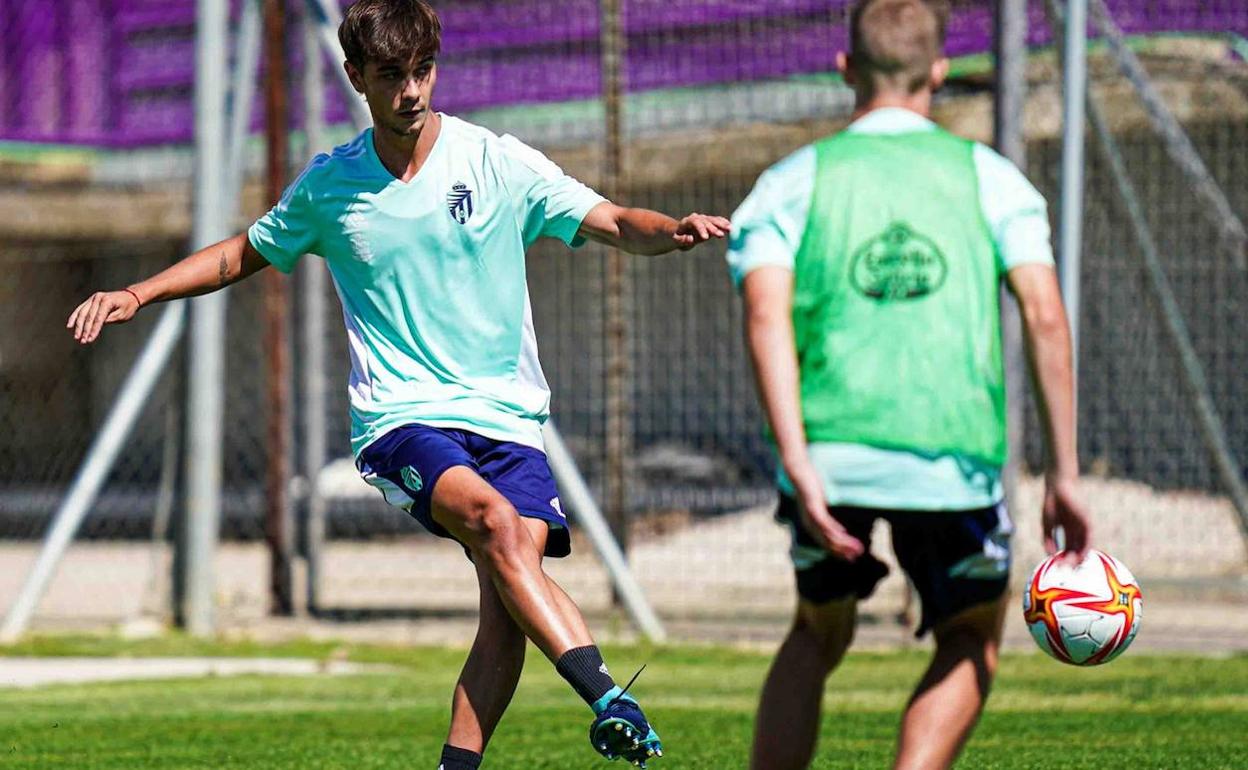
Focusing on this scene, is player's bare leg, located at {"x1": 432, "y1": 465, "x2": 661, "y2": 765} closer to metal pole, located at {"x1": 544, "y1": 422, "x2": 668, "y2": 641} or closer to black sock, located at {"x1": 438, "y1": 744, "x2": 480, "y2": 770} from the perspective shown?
black sock, located at {"x1": 438, "y1": 744, "x2": 480, "y2": 770}

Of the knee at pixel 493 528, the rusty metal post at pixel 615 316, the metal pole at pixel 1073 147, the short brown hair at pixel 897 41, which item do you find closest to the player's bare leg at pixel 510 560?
the knee at pixel 493 528

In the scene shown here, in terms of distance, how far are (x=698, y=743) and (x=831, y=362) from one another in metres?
3.45

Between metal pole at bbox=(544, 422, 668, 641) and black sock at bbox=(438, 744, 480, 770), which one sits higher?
black sock at bbox=(438, 744, 480, 770)

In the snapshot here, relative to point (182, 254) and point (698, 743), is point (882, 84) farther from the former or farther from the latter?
point (182, 254)

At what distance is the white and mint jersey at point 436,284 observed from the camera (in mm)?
5543

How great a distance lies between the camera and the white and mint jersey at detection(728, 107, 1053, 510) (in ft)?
14.0

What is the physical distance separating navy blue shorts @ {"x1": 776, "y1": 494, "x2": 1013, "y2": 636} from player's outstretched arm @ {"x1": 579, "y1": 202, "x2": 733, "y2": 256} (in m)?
1.10

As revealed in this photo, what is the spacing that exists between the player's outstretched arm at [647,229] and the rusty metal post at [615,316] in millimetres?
6496

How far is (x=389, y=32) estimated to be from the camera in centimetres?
539

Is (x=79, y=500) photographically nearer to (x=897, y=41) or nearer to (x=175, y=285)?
(x=175, y=285)

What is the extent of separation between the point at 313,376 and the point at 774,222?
9.44m

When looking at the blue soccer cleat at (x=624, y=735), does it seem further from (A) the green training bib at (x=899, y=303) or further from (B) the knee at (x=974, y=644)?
(A) the green training bib at (x=899, y=303)

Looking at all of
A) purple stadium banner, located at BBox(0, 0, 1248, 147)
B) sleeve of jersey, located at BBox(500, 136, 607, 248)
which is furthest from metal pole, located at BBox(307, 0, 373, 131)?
sleeve of jersey, located at BBox(500, 136, 607, 248)

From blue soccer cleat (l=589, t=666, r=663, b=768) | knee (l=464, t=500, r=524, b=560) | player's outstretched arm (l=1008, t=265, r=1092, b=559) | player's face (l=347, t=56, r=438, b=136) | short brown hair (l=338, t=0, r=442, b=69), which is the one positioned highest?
short brown hair (l=338, t=0, r=442, b=69)
